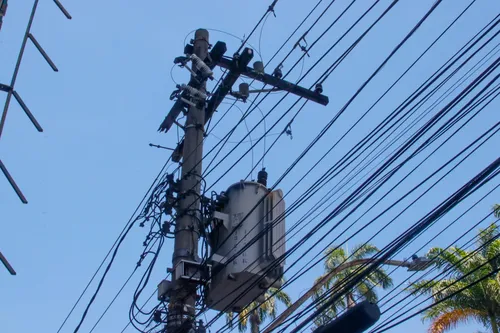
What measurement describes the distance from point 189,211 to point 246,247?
0.92 meters

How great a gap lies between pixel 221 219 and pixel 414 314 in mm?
3054

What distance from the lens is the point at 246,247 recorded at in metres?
7.66

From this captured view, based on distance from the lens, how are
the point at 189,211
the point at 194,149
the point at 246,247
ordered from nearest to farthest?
1. the point at 246,247
2. the point at 189,211
3. the point at 194,149

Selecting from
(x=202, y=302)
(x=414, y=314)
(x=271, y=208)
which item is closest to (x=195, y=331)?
(x=202, y=302)

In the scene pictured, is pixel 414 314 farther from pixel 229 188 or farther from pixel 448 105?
pixel 229 188

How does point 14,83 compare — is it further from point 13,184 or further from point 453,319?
point 453,319

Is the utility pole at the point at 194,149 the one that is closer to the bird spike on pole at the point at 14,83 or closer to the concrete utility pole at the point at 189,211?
the concrete utility pole at the point at 189,211

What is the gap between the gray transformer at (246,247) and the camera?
758 cm

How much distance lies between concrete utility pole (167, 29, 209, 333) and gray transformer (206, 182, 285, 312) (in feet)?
0.86

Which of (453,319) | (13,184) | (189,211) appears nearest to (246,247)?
(189,211)

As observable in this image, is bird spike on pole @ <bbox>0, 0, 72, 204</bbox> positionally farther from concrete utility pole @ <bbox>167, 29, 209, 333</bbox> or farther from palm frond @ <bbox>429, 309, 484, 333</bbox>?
palm frond @ <bbox>429, 309, 484, 333</bbox>

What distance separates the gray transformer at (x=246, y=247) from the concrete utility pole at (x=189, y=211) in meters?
0.26

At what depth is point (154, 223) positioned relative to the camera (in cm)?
872

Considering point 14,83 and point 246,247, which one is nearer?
point 14,83
